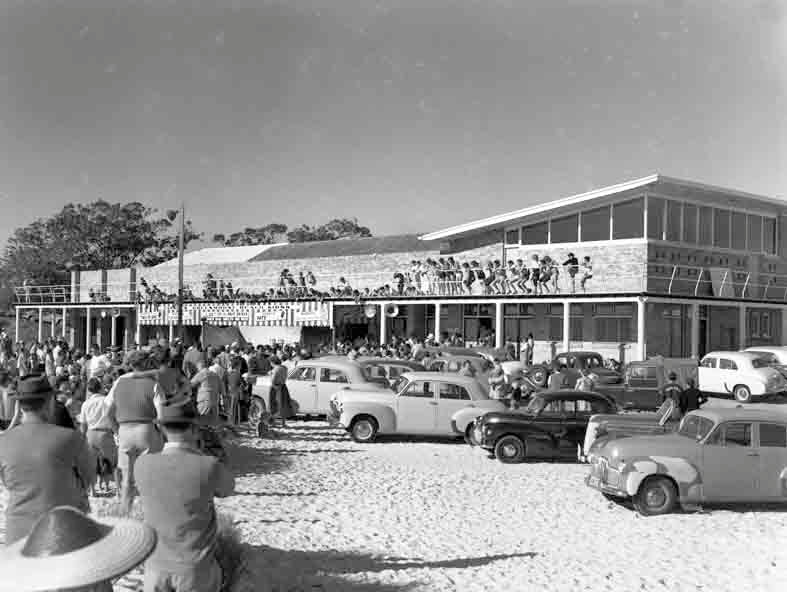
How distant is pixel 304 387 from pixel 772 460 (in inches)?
391

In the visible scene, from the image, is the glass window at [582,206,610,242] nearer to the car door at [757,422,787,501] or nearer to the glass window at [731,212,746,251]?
the glass window at [731,212,746,251]

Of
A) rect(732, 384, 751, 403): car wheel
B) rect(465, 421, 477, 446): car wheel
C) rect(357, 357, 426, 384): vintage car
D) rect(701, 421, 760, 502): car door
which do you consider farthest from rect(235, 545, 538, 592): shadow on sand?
rect(732, 384, 751, 403): car wheel

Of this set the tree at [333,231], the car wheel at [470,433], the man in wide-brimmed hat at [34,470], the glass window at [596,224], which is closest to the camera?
the man in wide-brimmed hat at [34,470]

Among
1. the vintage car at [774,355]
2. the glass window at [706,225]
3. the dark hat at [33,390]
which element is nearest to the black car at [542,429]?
the dark hat at [33,390]

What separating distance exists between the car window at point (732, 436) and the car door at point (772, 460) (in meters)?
0.17

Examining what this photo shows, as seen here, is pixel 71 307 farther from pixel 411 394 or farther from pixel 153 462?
pixel 153 462

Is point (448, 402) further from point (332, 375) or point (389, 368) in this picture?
point (389, 368)

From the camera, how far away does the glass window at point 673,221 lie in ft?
100

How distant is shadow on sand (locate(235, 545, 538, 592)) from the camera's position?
7102 mm

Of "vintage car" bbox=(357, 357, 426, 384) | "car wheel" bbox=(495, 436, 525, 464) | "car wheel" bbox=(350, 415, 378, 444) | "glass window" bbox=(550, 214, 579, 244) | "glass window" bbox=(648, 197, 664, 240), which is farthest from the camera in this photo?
"glass window" bbox=(550, 214, 579, 244)

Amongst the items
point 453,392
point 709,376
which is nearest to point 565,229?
point 709,376

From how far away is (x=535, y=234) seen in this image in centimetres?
3328

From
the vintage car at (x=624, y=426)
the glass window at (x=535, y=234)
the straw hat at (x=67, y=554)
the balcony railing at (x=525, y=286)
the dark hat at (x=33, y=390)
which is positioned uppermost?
the glass window at (x=535, y=234)

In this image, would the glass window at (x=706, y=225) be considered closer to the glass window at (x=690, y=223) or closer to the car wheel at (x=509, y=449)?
the glass window at (x=690, y=223)
